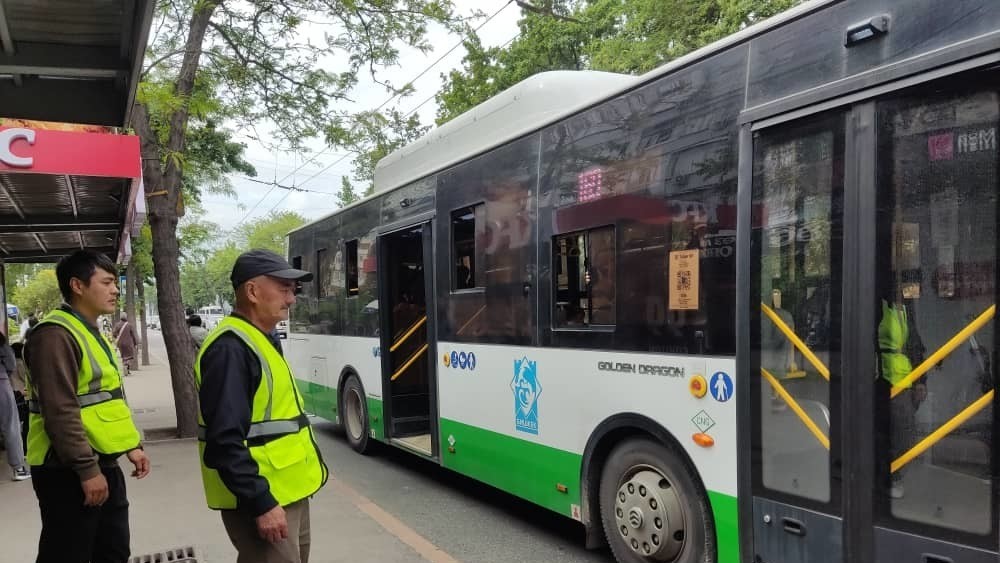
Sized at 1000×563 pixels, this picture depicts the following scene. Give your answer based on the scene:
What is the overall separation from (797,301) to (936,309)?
22.6 inches

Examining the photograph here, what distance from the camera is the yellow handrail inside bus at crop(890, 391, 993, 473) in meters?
2.51

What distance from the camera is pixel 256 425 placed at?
8.13 ft

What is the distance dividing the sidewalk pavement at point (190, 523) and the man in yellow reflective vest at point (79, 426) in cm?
150

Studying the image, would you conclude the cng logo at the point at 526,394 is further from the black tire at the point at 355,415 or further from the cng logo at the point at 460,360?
the black tire at the point at 355,415

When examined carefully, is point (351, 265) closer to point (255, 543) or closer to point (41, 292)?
point (255, 543)

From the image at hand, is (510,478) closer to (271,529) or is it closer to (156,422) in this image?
(271,529)

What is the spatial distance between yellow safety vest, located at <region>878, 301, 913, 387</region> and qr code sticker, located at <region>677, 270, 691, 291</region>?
1007 mm

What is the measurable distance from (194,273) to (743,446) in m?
87.7

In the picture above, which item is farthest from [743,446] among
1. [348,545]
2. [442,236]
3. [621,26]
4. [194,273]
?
[194,273]

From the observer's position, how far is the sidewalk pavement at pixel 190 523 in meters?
4.73

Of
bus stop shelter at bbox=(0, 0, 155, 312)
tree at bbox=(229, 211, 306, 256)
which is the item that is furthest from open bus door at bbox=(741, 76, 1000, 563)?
tree at bbox=(229, 211, 306, 256)

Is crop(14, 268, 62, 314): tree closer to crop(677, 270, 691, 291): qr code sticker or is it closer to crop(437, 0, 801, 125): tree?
crop(437, 0, 801, 125): tree

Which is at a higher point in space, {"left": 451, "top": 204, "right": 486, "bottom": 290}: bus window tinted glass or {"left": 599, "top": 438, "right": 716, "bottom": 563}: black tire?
{"left": 451, "top": 204, "right": 486, "bottom": 290}: bus window tinted glass

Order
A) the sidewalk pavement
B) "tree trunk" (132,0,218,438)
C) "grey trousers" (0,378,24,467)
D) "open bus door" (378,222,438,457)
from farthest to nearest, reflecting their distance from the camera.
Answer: "tree trunk" (132,0,218,438) < "open bus door" (378,222,438,457) < "grey trousers" (0,378,24,467) < the sidewalk pavement
